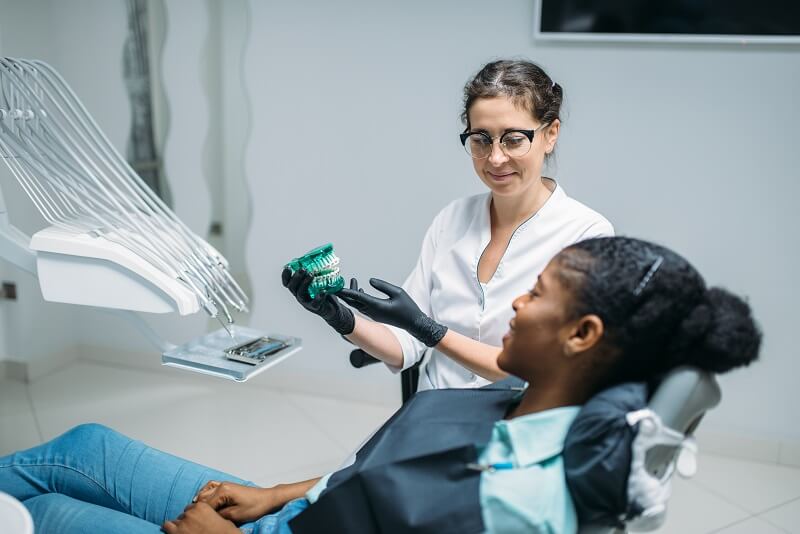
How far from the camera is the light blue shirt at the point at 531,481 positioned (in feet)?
3.23

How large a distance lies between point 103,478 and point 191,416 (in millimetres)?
1499

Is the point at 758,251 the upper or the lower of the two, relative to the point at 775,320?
upper

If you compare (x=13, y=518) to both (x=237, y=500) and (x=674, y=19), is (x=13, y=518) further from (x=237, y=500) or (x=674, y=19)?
(x=674, y=19)

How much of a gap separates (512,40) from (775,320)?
1.22 m

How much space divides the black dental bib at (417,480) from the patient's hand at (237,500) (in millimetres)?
131

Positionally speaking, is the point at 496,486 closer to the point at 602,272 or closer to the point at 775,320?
the point at 602,272

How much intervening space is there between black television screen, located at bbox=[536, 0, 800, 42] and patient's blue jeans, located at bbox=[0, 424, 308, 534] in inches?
67.8

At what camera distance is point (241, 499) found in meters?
1.28

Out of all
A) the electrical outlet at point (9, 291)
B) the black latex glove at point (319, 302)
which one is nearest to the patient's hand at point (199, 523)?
the black latex glove at point (319, 302)

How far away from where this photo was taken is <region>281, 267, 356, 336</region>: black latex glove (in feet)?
4.62

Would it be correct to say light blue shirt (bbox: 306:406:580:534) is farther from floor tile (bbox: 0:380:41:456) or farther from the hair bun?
floor tile (bbox: 0:380:41:456)

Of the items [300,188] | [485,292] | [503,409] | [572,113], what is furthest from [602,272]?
[300,188]

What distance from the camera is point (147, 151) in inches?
116

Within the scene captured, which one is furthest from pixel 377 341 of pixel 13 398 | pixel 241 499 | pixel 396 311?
pixel 13 398
